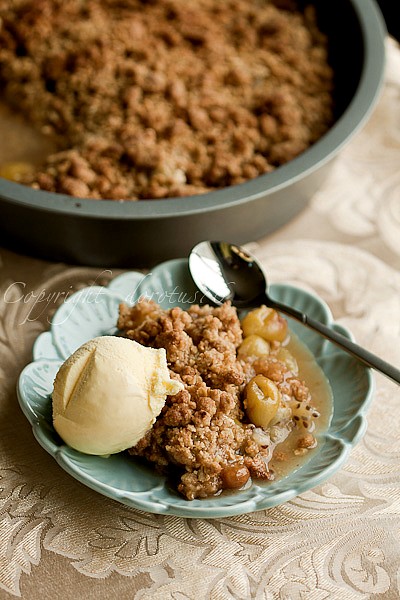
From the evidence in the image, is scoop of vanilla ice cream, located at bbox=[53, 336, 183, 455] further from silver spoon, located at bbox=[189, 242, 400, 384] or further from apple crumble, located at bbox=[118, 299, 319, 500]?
silver spoon, located at bbox=[189, 242, 400, 384]

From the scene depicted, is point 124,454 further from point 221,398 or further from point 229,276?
point 229,276

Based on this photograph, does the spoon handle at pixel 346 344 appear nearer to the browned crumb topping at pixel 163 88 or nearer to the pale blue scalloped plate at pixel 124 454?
the pale blue scalloped plate at pixel 124 454

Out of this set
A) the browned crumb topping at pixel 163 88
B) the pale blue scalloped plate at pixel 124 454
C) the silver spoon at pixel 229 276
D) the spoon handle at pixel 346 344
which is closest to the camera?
the pale blue scalloped plate at pixel 124 454

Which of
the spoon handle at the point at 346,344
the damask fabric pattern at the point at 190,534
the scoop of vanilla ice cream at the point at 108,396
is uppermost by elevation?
the spoon handle at the point at 346,344

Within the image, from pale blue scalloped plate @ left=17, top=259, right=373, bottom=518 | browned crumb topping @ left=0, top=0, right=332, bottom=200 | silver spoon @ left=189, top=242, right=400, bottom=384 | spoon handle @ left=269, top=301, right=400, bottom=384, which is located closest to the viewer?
pale blue scalloped plate @ left=17, top=259, right=373, bottom=518

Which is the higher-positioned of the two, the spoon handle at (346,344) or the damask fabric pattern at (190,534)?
the spoon handle at (346,344)

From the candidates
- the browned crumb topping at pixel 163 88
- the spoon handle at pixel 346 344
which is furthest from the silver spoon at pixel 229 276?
the browned crumb topping at pixel 163 88

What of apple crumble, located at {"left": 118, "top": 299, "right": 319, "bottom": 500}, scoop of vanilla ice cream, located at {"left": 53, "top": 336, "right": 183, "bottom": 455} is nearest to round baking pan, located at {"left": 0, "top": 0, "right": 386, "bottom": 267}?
apple crumble, located at {"left": 118, "top": 299, "right": 319, "bottom": 500}
